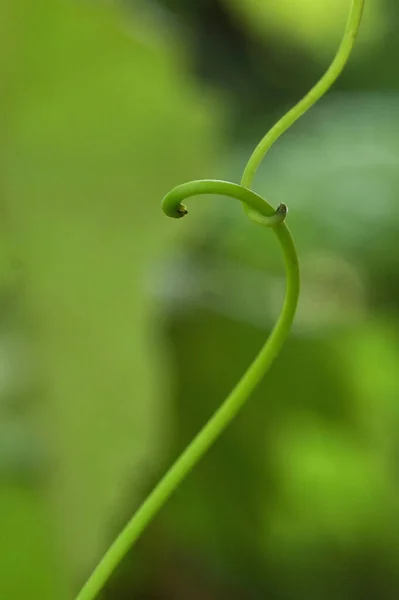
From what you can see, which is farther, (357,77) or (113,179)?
(357,77)

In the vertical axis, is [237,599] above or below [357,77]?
below

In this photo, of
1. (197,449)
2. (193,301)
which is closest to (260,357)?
(197,449)

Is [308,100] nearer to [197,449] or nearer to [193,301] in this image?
[197,449]

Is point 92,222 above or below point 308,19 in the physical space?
below

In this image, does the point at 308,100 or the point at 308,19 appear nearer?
the point at 308,100

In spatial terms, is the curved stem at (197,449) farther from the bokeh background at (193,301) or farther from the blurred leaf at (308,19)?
the blurred leaf at (308,19)

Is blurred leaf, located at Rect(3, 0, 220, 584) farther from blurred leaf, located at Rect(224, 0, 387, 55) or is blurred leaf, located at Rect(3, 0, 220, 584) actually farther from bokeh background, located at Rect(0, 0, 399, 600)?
blurred leaf, located at Rect(224, 0, 387, 55)

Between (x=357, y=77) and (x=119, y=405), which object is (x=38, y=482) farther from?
(x=357, y=77)

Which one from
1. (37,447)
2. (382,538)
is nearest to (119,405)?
(37,447)
